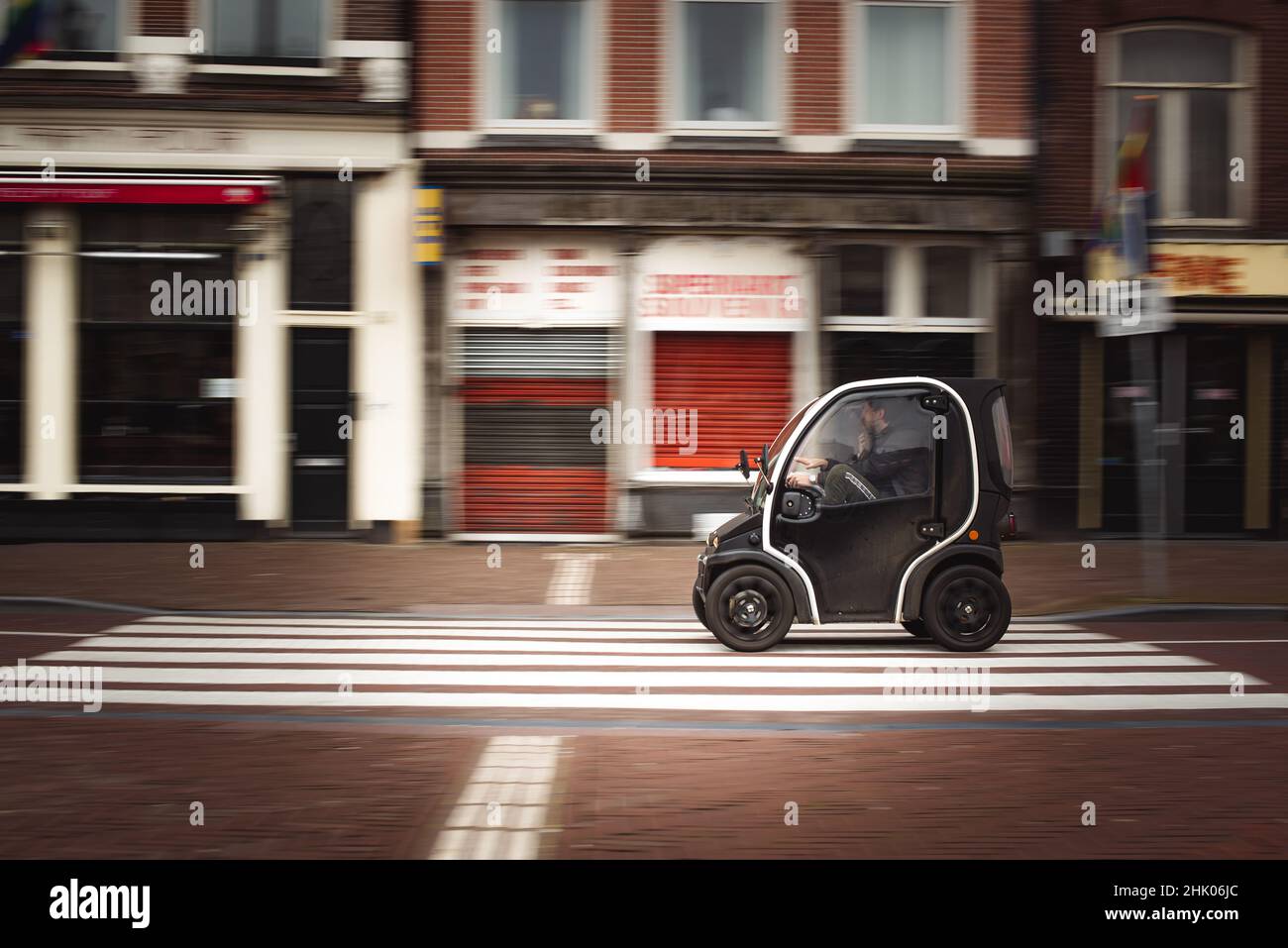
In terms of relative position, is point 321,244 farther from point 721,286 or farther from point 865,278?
point 865,278

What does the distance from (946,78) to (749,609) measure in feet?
35.7

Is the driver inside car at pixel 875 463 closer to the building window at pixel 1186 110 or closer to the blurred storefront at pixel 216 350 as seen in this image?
the blurred storefront at pixel 216 350

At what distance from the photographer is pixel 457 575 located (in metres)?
14.9

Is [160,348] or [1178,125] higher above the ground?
[1178,125]

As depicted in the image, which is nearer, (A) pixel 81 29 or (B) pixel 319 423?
(A) pixel 81 29

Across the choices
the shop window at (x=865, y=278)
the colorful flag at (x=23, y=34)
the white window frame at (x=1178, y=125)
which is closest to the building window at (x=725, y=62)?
the shop window at (x=865, y=278)

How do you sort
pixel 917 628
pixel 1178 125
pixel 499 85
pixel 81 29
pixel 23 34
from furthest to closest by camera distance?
pixel 1178 125 → pixel 499 85 → pixel 81 29 → pixel 23 34 → pixel 917 628

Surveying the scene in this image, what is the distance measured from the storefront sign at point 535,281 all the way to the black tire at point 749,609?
339 inches

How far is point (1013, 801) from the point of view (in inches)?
230

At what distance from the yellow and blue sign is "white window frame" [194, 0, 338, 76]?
1.95 m

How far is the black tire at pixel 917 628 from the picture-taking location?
10391 mm

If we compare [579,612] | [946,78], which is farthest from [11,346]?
[946,78]

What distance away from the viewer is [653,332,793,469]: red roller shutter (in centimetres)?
1805

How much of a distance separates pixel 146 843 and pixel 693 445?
43.5 ft
